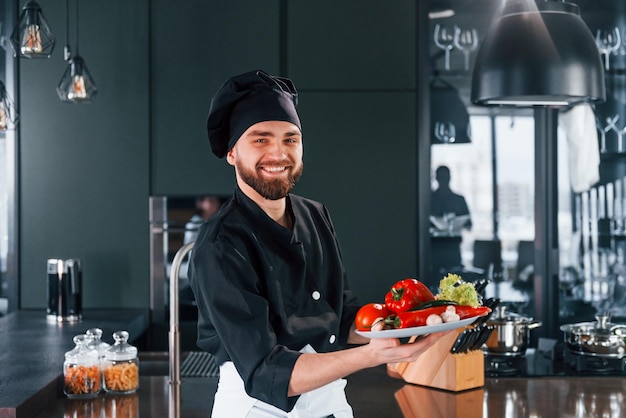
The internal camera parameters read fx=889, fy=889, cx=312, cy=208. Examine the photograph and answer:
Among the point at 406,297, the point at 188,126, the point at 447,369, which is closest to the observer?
the point at 406,297

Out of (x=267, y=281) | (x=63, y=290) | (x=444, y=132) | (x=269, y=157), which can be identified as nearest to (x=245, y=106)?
(x=269, y=157)

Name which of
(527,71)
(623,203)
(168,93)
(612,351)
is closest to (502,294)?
(623,203)

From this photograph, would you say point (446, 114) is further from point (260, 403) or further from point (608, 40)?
point (260, 403)

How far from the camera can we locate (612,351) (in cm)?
271

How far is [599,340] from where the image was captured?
107 inches

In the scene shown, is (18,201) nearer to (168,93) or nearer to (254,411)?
(168,93)

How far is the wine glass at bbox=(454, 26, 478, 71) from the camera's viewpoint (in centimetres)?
419

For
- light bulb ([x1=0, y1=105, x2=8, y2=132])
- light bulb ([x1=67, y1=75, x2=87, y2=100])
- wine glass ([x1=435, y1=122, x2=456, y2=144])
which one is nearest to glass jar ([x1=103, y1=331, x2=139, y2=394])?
light bulb ([x1=0, y1=105, x2=8, y2=132])

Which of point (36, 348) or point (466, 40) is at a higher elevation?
point (466, 40)

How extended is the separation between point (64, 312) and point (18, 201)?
67 cm

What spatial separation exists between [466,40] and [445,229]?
35.5 inches

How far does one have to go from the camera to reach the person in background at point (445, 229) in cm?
418

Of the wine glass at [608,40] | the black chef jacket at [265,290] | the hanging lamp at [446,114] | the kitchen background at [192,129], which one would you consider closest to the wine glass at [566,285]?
the kitchen background at [192,129]

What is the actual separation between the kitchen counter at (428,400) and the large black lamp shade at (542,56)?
799 mm
